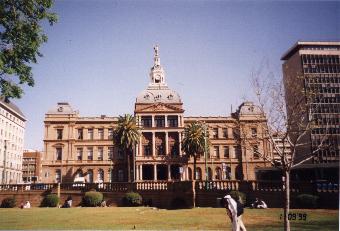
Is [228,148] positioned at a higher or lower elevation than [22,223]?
higher

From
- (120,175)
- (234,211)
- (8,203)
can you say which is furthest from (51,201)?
(120,175)

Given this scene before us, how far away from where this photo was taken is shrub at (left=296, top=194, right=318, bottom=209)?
824 inches

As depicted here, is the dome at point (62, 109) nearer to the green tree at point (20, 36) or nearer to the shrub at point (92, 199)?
the shrub at point (92, 199)

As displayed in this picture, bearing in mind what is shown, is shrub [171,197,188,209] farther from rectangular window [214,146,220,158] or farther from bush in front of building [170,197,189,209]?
rectangular window [214,146,220,158]

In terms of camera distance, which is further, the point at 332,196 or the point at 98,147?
the point at 98,147

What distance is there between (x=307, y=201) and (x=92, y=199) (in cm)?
1711

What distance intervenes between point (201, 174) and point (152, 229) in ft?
141

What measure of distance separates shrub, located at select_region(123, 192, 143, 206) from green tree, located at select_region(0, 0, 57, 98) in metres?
15.1

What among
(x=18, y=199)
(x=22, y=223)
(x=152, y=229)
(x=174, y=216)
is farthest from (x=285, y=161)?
(x=18, y=199)

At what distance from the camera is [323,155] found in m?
59.3

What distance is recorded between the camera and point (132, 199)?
1094 inches

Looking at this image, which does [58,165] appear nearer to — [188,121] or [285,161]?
[188,121]

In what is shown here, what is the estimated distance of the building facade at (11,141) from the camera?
64.0 meters

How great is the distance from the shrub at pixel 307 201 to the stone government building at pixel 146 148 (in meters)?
32.0
